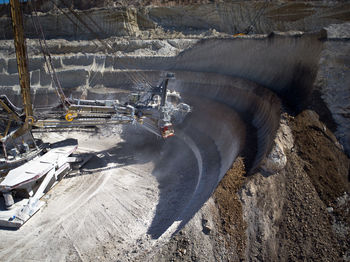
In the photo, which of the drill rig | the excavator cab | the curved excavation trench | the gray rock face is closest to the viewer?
the curved excavation trench

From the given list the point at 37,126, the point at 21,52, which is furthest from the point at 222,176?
the point at 21,52

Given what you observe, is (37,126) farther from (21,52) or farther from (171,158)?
(171,158)

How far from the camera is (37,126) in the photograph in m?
11.6

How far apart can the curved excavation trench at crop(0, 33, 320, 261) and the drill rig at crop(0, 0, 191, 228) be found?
0.73m

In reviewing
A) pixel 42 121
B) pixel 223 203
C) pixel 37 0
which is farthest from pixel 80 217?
pixel 37 0

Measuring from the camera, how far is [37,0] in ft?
83.9

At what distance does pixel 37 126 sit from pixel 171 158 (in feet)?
20.3

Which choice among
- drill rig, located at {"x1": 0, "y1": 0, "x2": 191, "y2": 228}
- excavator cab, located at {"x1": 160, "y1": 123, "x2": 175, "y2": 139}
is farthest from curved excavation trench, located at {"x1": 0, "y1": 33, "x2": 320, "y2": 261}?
excavator cab, located at {"x1": 160, "y1": 123, "x2": 175, "y2": 139}

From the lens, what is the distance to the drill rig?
9.87m

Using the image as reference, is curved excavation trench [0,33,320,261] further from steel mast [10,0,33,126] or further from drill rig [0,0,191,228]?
steel mast [10,0,33,126]

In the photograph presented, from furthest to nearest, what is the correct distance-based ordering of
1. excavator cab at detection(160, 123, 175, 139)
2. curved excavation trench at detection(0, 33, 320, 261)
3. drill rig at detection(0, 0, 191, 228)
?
excavator cab at detection(160, 123, 175, 139), drill rig at detection(0, 0, 191, 228), curved excavation trench at detection(0, 33, 320, 261)

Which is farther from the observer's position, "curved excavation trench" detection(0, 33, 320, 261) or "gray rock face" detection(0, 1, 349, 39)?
"gray rock face" detection(0, 1, 349, 39)

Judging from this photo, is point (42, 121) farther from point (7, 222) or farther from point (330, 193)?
point (330, 193)

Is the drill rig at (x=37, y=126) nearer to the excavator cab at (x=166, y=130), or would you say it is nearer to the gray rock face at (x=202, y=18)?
the excavator cab at (x=166, y=130)
